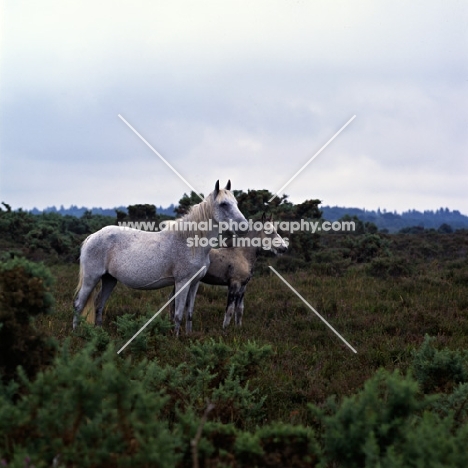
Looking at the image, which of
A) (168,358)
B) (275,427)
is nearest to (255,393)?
(168,358)

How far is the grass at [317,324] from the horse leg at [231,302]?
0.19 metres

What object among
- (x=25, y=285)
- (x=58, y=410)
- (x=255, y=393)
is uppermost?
(x=25, y=285)

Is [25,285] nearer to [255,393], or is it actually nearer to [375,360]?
[255,393]

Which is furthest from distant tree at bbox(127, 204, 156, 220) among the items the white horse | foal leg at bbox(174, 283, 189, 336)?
foal leg at bbox(174, 283, 189, 336)

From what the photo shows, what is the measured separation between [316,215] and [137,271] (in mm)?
15728

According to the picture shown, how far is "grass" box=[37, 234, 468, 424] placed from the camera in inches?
263

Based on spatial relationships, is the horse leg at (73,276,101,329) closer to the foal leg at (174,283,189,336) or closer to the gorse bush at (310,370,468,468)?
the foal leg at (174,283,189,336)

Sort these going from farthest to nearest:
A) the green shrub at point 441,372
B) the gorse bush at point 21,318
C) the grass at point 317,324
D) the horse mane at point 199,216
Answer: the horse mane at point 199,216 → the grass at point 317,324 → the green shrub at point 441,372 → the gorse bush at point 21,318

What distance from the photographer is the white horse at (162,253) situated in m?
9.01

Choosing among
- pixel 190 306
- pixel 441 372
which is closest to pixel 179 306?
pixel 190 306

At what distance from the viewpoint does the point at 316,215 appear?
2383cm

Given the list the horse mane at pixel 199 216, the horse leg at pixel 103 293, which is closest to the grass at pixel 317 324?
the horse leg at pixel 103 293

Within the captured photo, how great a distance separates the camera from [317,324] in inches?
389

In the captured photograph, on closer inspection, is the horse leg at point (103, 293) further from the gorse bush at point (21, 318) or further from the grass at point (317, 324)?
the gorse bush at point (21, 318)
